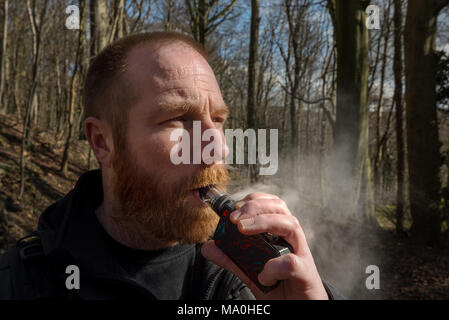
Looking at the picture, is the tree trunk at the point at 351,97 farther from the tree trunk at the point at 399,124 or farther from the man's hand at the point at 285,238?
the man's hand at the point at 285,238

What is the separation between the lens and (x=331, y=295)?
1141 millimetres

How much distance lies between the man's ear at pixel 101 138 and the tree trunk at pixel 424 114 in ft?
26.7

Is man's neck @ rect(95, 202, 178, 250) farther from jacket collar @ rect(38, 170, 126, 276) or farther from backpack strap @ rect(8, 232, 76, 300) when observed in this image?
backpack strap @ rect(8, 232, 76, 300)

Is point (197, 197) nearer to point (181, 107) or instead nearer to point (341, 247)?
point (181, 107)

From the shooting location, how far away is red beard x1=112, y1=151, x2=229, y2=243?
1364 millimetres

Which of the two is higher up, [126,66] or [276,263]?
[126,66]

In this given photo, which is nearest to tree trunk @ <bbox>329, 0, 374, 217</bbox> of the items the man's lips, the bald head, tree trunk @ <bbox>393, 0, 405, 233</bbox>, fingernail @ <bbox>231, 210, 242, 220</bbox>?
tree trunk @ <bbox>393, 0, 405, 233</bbox>

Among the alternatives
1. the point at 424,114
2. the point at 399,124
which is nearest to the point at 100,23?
the point at 424,114

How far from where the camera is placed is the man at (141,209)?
51.3 inches

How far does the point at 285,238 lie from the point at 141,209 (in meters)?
0.75
